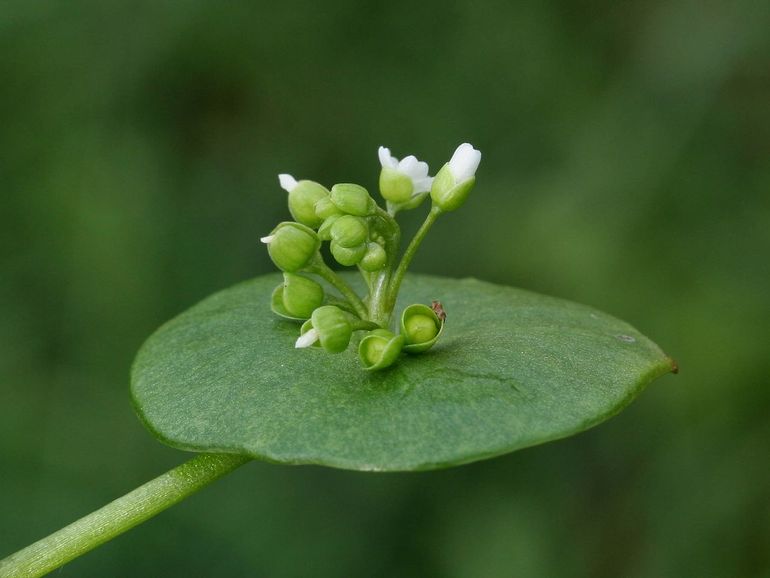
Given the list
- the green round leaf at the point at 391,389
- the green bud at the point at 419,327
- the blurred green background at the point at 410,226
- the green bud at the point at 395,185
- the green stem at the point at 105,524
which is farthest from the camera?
the blurred green background at the point at 410,226

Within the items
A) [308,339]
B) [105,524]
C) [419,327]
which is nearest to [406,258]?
[419,327]

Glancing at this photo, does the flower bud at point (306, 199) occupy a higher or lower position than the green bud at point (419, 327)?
higher

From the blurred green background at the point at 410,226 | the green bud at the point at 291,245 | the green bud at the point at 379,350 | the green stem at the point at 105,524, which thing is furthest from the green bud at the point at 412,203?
the blurred green background at the point at 410,226

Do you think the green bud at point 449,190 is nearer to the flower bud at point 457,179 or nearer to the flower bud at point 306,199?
the flower bud at point 457,179

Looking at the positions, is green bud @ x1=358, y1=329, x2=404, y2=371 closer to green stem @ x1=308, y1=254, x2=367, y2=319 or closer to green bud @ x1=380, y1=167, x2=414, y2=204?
green stem @ x1=308, y1=254, x2=367, y2=319

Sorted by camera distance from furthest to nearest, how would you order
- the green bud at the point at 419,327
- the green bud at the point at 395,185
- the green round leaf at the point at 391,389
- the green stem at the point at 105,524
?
1. the green bud at the point at 395,185
2. the green bud at the point at 419,327
3. the green stem at the point at 105,524
4. the green round leaf at the point at 391,389

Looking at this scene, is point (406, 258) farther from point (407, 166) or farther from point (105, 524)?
point (105, 524)

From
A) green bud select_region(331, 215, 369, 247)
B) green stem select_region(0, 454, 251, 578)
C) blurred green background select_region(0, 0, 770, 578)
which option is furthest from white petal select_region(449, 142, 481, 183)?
blurred green background select_region(0, 0, 770, 578)
